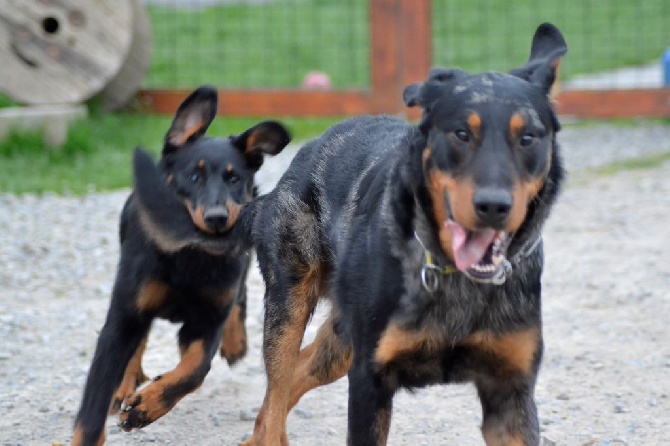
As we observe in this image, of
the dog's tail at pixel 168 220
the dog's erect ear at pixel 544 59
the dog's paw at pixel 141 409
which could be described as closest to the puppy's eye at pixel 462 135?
the dog's erect ear at pixel 544 59

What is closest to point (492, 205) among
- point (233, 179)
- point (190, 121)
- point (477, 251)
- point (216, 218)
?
point (477, 251)

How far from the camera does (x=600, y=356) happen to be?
20.2ft

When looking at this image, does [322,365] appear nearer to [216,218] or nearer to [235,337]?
[216,218]

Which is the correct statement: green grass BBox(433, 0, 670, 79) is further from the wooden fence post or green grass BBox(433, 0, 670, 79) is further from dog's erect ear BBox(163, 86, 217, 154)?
dog's erect ear BBox(163, 86, 217, 154)

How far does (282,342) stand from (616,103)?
Answer: 852 centimetres

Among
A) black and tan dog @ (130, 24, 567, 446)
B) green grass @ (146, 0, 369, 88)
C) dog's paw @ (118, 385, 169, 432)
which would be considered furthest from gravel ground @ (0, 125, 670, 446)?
green grass @ (146, 0, 369, 88)

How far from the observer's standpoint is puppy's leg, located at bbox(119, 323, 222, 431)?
5062mm

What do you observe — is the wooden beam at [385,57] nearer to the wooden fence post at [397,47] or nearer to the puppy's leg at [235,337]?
the wooden fence post at [397,47]

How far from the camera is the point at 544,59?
427cm

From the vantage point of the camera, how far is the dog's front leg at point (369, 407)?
13.0ft

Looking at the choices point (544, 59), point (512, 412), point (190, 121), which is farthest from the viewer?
point (190, 121)

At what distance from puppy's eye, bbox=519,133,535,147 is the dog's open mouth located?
0.30m

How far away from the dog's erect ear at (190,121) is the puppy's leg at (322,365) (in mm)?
1268

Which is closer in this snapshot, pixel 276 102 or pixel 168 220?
pixel 168 220
